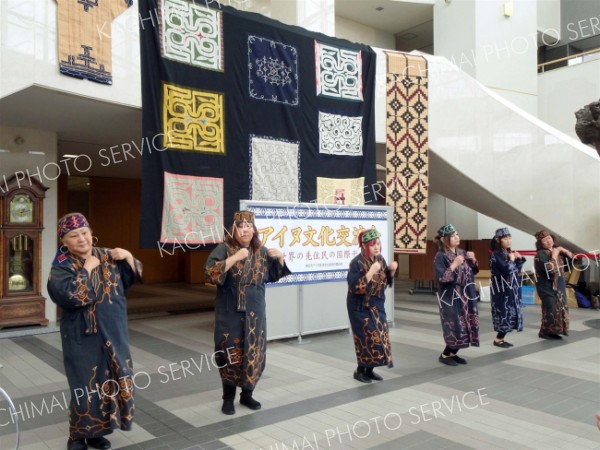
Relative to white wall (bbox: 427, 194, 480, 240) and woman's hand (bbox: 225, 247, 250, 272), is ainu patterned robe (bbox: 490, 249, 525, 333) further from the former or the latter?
white wall (bbox: 427, 194, 480, 240)

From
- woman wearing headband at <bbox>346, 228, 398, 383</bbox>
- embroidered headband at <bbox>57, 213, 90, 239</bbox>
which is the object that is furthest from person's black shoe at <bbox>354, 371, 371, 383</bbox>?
embroidered headband at <bbox>57, 213, 90, 239</bbox>

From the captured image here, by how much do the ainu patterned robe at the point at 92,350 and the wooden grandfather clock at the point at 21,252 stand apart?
15.3ft

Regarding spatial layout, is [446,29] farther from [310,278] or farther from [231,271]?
[231,271]

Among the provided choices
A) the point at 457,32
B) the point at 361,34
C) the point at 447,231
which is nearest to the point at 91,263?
the point at 447,231

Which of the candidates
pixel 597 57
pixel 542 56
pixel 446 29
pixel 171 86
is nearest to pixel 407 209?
pixel 171 86

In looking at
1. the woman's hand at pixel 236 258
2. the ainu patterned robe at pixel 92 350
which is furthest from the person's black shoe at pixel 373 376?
the ainu patterned robe at pixel 92 350

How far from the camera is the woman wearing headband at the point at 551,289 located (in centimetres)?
670

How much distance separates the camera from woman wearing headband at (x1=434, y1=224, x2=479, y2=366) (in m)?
5.36

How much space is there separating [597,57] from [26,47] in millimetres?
13637

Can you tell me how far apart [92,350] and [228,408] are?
1261 millimetres

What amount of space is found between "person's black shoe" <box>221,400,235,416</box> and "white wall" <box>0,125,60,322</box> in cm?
474

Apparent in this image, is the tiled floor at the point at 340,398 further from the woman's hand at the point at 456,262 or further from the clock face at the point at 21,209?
the clock face at the point at 21,209

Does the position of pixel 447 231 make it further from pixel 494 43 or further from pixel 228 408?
pixel 494 43

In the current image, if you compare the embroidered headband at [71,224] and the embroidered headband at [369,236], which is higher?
the embroidered headband at [71,224]
